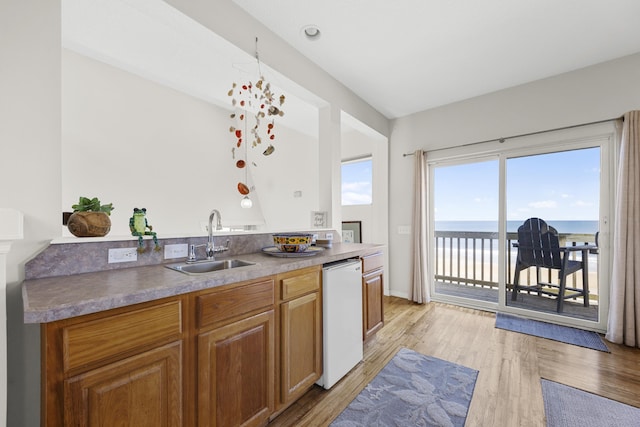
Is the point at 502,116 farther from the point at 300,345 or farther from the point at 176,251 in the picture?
the point at 176,251

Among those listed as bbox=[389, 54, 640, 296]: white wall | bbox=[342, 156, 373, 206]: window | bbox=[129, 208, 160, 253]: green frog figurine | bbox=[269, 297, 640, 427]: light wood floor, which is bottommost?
bbox=[269, 297, 640, 427]: light wood floor

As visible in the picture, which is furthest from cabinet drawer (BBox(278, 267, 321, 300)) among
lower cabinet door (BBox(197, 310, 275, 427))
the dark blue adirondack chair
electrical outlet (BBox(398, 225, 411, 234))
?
the dark blue adirondack chair

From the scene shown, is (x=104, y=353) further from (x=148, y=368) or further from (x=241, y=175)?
(x=241, y=175)

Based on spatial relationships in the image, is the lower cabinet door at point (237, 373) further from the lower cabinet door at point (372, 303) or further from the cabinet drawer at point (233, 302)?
the lower cabinet door at point (372, 303)

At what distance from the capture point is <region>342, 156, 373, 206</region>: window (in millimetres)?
4304

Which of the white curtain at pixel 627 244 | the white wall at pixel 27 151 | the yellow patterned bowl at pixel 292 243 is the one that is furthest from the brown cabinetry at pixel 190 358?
the white curtain at pixel 627 244

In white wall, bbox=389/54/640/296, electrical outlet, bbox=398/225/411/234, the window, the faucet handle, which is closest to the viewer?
the faucet handle

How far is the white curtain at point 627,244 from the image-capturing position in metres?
2.32

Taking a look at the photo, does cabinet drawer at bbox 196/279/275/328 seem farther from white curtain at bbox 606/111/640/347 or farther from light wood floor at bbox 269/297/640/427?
white curtain at bbox 606/111/640/347

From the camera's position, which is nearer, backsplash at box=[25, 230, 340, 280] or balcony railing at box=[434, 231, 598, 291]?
backsplash at box=[25, 230, 340, 280]

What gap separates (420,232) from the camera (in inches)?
137

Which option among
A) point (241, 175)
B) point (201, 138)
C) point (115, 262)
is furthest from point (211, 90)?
point (115, 262)

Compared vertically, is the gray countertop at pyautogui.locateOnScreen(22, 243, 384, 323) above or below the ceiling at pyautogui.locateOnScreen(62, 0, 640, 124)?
below

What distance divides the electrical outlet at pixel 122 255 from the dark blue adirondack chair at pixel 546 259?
147 inches
